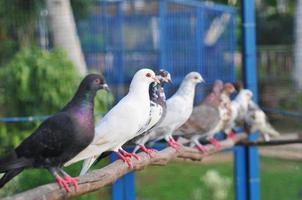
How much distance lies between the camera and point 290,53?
12.1m

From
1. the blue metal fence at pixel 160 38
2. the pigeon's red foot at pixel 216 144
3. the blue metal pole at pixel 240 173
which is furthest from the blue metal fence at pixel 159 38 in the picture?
the pigeon's red foot at pixel 216 144

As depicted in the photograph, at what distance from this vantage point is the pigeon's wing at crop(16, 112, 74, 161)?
2693 millimetres

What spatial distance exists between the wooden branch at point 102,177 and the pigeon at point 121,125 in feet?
0.25

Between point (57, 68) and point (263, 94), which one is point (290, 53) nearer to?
point (263, 94)

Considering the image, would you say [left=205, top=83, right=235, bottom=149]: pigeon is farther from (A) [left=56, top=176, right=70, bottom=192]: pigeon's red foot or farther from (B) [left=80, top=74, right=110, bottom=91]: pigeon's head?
(A) [left=56, top=176, right=70, bottom=192]: pigeon's red foot

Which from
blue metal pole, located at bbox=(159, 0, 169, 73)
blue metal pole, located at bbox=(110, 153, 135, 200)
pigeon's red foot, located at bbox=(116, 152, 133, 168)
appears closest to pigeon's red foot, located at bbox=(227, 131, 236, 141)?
blue metal pole, located at bbox=(110, 153, 135, 200)

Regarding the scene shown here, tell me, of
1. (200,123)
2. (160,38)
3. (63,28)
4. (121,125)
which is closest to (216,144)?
(200,123)

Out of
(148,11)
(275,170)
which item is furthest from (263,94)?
(275,170)

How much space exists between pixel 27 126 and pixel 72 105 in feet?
10.9

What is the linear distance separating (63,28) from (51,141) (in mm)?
4579

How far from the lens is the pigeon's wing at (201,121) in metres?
4.51

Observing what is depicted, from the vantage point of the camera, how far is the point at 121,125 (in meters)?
3.08

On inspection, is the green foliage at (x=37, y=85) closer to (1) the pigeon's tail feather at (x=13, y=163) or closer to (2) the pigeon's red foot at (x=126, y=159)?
(2) the pigeon's red foot at (x=126, y=159)

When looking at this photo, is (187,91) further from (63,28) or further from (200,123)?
(63,28)
